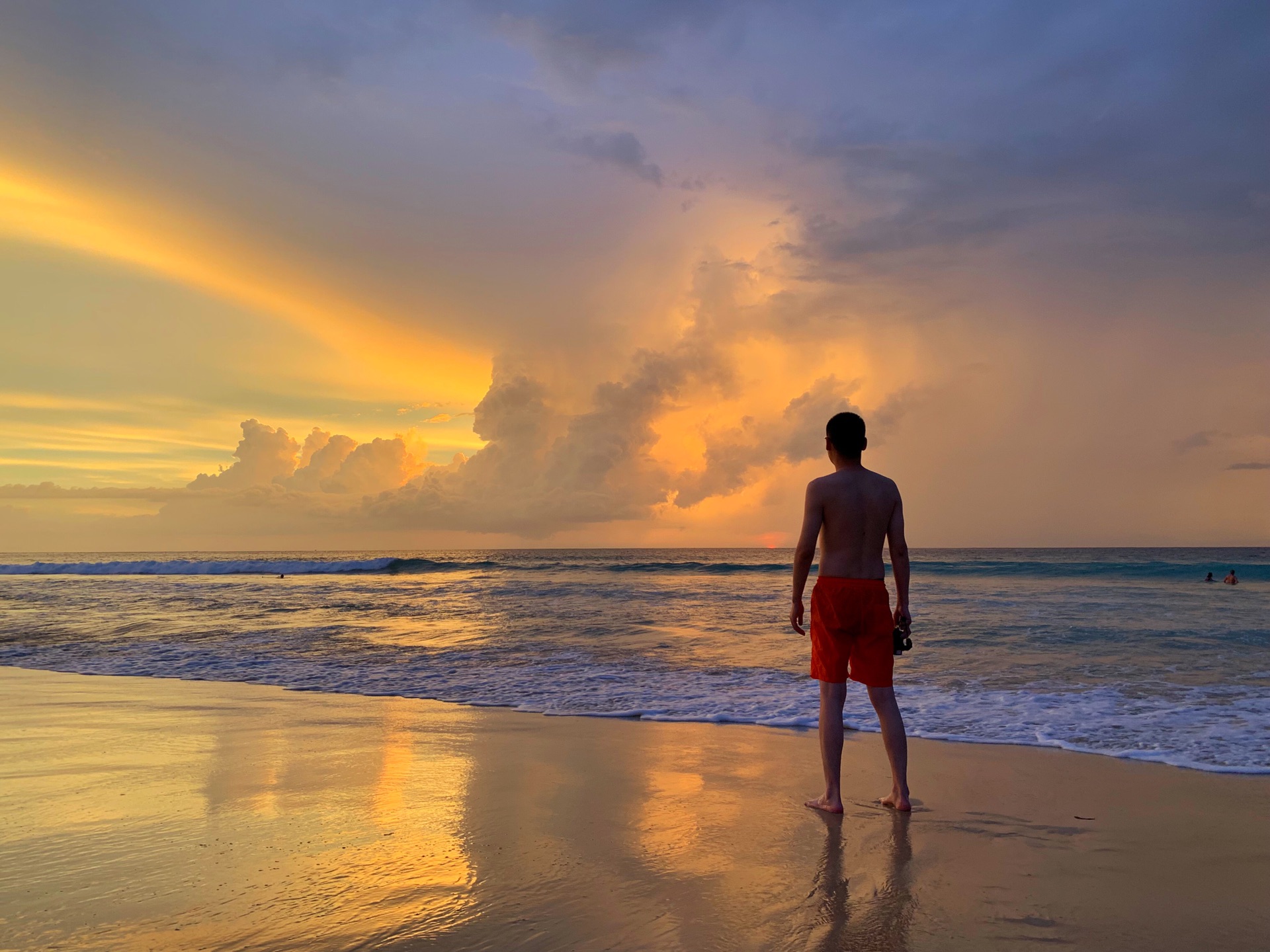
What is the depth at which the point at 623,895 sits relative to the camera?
3.12 meters

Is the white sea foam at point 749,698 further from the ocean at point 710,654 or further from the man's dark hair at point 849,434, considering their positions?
the man's dark hair at point 849,434

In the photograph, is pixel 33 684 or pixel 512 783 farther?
pixel 33 684

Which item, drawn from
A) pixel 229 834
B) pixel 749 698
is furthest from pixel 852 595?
pixel 749 698

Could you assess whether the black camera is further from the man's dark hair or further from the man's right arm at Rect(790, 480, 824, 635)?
the man's dark hair

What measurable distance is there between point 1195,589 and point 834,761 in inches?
1174

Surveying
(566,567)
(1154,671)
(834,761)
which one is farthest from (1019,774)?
(566,567)

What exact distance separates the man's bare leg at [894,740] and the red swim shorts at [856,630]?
0.08 metres

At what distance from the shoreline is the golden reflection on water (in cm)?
128

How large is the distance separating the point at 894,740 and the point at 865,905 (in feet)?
4.65

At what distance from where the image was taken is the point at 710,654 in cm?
1123

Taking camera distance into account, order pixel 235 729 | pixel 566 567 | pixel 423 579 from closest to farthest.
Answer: pixel 235 729, pixel 423 579, pixel 566 567

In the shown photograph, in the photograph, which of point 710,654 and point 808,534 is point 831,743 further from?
point 710,654

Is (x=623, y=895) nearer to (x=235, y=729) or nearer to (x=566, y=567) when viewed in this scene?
(x=235, y=729)

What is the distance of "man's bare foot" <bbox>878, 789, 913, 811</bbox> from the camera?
4.33 m
